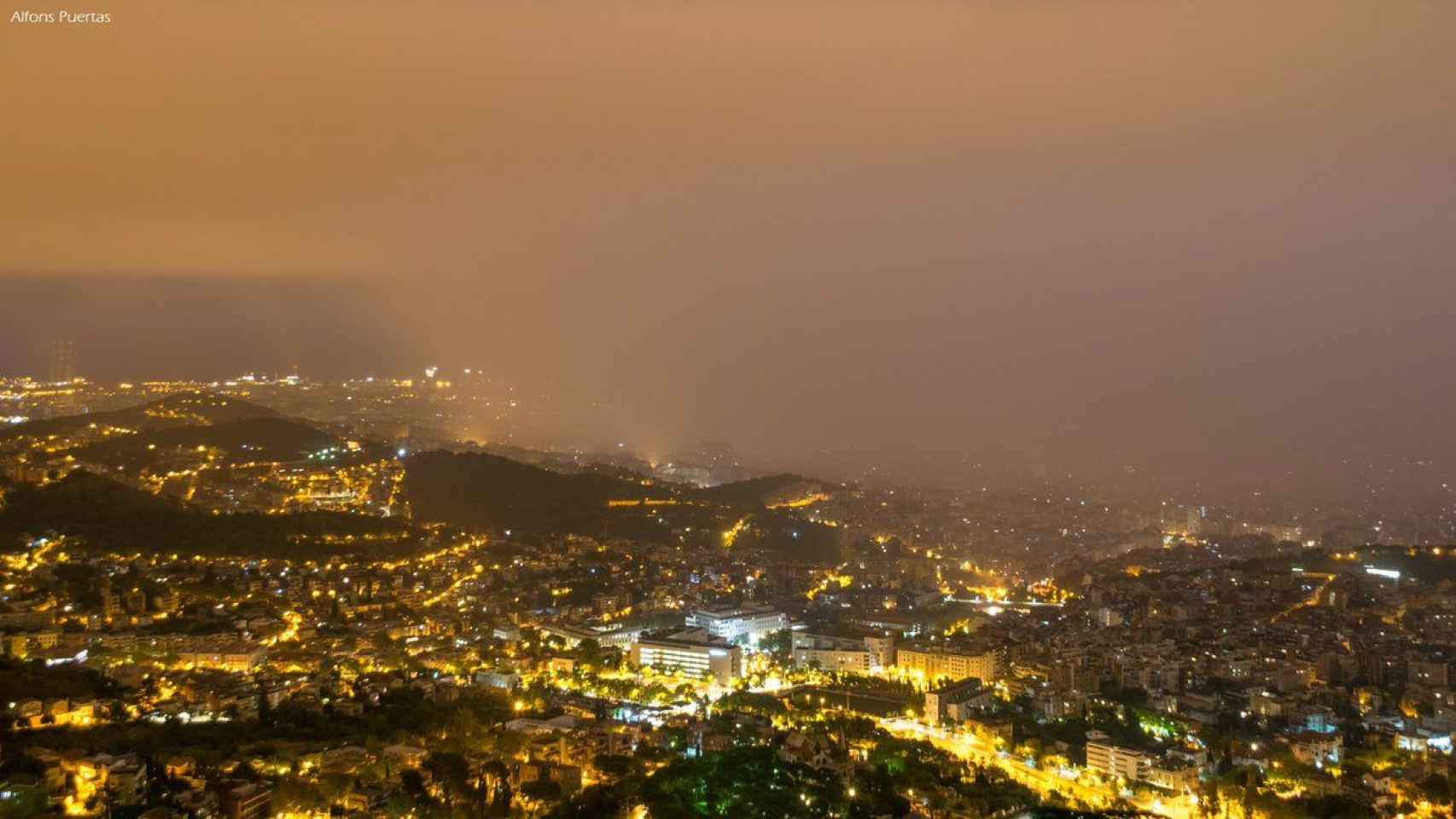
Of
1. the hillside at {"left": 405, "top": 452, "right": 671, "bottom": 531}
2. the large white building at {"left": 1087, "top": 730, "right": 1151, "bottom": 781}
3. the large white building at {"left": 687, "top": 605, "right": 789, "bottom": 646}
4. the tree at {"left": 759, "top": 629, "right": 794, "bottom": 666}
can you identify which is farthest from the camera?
the hillside at {"left": 405, "top": 452, "right": 671, "bottom": 531}

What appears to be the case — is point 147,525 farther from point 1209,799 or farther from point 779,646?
point 1209,799

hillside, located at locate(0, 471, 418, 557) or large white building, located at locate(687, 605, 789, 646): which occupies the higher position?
hillside, located at locate(0, 471, 418, 557)

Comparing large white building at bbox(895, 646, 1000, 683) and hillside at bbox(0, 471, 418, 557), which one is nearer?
large white building at bbox(895, 646, 1000, 683)

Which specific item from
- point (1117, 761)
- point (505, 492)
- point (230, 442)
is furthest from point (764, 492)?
point (1117, 761)

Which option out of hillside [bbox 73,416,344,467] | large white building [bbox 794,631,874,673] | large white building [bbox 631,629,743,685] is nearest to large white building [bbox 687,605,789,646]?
large white building [bbox 794,631,874,673]

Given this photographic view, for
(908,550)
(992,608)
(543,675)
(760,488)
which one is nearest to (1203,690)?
(992,608)

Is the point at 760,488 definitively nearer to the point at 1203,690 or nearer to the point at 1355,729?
the point at 1203,690

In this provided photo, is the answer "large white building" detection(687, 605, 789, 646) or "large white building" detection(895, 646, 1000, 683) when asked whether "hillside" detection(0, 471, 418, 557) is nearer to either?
"large white building" detection(687, 605, 789, 646)
